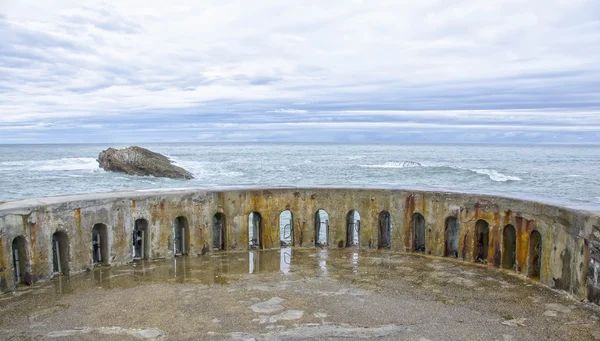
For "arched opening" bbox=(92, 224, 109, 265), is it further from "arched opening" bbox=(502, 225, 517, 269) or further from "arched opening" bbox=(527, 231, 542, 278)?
"arched opening" bbox=(527, 231, 542, 278)

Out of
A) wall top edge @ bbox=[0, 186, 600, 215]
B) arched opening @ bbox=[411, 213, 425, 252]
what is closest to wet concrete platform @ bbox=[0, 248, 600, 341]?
arched opening @ bbox=[411, 213, 425, 252]

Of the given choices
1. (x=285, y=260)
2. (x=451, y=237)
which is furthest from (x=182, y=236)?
(x=451, y=237)

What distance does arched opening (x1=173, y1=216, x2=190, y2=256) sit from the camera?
12.2 m

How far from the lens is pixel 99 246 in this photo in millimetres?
11188

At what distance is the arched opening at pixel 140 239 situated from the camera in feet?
38.3

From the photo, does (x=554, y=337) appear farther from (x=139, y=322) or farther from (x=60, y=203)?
(x=60, y=203)

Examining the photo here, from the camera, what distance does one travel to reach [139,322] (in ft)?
25.8

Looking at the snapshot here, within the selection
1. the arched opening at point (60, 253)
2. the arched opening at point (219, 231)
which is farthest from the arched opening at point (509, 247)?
the arched opening at point (60, 253)

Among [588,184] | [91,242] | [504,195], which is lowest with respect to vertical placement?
[588,184]

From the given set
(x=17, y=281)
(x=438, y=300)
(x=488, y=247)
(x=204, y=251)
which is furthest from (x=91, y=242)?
(x=488, y=247)

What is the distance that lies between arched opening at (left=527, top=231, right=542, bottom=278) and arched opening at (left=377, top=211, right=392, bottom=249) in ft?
11.9

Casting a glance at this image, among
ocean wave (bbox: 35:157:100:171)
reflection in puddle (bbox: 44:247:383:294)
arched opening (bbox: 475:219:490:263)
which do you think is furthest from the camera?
ocean wave (bbox: 35:157:100:171)

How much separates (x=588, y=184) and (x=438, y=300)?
42.9 m

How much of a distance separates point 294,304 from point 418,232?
526 centimetres
